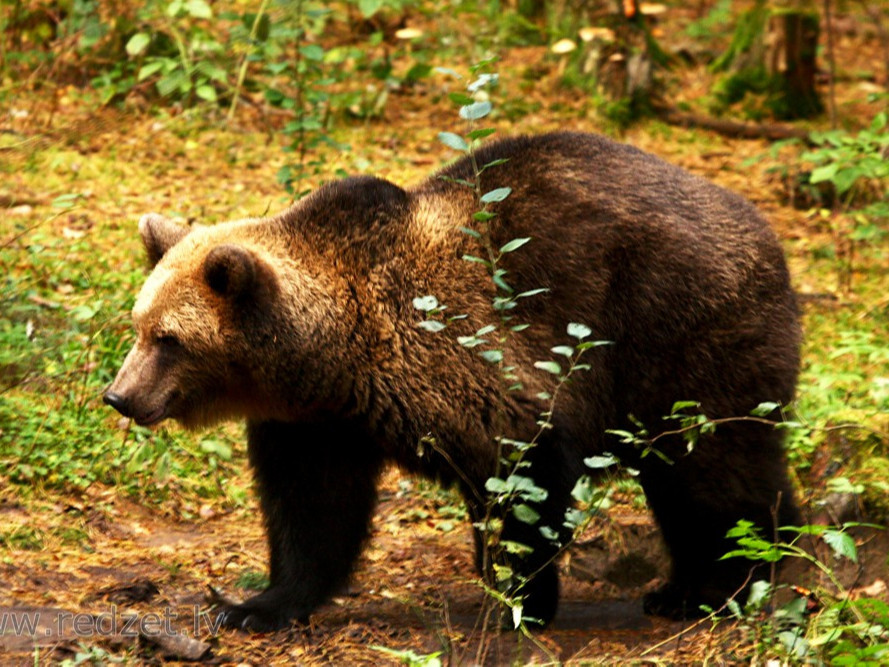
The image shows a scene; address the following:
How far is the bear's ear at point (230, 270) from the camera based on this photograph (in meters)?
5.41

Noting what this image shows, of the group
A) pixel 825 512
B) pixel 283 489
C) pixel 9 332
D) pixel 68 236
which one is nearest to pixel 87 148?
pixel 68 236

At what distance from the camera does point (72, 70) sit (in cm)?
1248

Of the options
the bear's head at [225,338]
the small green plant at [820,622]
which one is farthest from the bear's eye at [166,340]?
the small green plant at [820,622]

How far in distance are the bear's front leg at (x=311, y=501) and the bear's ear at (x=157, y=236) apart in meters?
1.11

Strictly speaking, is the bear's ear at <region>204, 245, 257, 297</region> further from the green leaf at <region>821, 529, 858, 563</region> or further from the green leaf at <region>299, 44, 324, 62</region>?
the green leaf at <region>299, 44, 324, 62</region>

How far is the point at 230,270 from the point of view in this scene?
544cm

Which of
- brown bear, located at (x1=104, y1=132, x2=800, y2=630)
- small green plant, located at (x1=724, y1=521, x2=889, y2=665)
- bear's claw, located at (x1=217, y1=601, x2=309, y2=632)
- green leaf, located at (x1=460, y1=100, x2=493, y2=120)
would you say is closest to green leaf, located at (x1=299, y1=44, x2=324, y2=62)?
brown bear, located at (x1=104, y1=132, x2=800, y2=630)

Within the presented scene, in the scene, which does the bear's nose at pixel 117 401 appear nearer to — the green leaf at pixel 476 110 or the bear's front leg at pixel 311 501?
the bear's front leg at pixel 311 501

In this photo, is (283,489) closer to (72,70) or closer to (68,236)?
(68,236)

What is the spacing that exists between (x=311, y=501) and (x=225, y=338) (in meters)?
1.02

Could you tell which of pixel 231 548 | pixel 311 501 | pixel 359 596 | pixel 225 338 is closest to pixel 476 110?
pixel 225 338

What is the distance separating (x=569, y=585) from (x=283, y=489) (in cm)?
204

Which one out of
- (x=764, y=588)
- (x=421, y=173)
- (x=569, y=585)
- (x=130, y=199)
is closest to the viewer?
(x=764, y=588)

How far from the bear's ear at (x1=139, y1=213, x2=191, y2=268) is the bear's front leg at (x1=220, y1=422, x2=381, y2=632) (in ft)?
3.64
